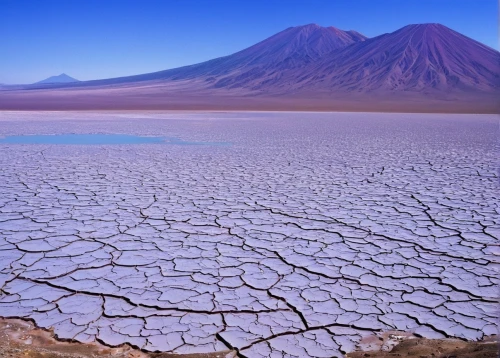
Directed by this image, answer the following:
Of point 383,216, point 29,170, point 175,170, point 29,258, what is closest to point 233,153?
point 175,170

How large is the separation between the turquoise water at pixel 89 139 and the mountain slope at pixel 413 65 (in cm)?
4263

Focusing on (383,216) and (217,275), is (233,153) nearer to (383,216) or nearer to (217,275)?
(383,216)

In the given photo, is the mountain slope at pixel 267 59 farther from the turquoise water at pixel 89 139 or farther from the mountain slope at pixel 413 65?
the turquoise water at pixel 89 139

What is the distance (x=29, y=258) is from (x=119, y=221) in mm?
946

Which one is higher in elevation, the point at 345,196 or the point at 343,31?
the point at 343,31

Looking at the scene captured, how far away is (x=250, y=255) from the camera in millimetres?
3268

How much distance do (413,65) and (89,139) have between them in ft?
178

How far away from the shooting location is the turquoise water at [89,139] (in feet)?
33.0

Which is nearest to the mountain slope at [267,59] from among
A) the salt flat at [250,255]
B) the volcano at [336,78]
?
the volcano at [336,78]

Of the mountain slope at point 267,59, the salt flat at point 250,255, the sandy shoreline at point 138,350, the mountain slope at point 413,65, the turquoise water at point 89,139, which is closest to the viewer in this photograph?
the sandy shoreline at point 138,350

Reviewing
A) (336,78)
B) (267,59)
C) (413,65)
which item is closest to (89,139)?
(336,78)

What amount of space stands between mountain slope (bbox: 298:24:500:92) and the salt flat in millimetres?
46651

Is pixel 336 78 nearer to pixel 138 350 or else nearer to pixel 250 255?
pixel 250 255

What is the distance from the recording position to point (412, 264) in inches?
122
